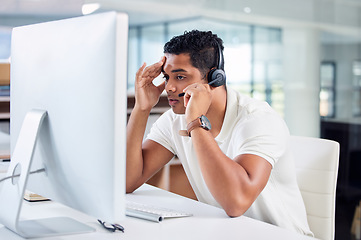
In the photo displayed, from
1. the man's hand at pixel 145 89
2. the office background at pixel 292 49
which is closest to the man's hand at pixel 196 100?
the man's hand at pixel 145 89

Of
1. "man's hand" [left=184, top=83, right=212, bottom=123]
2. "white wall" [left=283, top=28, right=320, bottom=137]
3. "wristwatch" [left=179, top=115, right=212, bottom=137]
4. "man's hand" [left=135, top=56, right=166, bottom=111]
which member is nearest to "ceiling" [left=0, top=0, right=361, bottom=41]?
"white wall" [left=283, top=28, right=320, bottom=137]

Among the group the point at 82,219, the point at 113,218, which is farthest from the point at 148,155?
the point at 113,218

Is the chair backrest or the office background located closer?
the chair backrest

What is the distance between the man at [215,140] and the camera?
54.7 inches

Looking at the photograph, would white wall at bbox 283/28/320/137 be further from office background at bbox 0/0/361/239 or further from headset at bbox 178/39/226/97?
headset at bbox 178/39/226/97

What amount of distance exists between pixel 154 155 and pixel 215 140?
A: 275 mm

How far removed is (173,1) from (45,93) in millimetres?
2985

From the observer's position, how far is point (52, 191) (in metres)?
1.12

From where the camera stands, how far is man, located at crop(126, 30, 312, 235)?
4.56 feet

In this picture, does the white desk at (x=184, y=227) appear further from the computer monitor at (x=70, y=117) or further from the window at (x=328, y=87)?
the window at (x=328, y=87)

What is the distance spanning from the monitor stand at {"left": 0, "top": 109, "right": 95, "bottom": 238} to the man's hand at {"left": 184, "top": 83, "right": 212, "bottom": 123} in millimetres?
490

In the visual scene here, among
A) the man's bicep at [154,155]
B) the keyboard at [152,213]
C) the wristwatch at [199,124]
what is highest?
the wristwatch at [199,124]

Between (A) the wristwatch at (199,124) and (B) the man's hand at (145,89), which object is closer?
(A) the wristwatch at (199,124)

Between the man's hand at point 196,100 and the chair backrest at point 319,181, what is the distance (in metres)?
0.37
